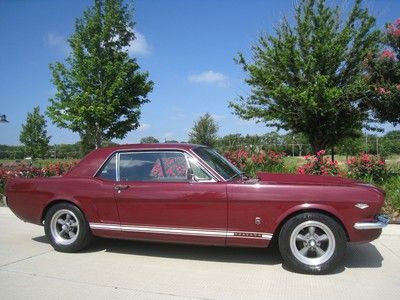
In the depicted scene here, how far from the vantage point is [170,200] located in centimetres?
517

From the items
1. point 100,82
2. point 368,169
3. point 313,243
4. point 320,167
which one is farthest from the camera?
point 100,82

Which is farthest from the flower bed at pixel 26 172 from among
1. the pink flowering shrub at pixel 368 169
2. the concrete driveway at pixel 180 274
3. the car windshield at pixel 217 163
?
the pink flowering shrub at pixel 368 169

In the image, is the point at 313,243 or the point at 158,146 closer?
the point at 313,243

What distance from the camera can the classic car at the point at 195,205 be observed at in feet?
15.6

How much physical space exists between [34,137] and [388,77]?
28.8 m

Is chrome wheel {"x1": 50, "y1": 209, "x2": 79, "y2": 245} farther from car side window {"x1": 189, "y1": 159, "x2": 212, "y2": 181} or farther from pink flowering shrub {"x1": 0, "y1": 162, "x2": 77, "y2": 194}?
pink flowering shrub {"x1": 0, "y1": 162, "x2": 77, "y2": 194}

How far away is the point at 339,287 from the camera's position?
439 cm

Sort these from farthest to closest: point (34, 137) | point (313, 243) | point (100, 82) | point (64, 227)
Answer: point (34, 137) < point (100, 82) < point (64, 227) < point (313, 243)

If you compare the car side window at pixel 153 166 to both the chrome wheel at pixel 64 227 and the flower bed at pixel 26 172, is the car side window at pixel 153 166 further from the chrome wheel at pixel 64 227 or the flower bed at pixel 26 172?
the flower bed at pixel 26 172

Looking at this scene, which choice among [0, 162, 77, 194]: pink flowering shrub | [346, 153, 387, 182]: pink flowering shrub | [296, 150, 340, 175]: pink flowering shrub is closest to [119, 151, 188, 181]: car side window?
[296, 150, 340, 175]: pink flowering shrub

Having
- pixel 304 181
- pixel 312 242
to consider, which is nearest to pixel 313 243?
pixel 312 242

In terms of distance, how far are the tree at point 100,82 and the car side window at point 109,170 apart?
10.9m

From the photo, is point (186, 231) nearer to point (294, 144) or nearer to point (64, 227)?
point (64, 227)

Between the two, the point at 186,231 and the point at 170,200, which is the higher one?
the point at 170,200
